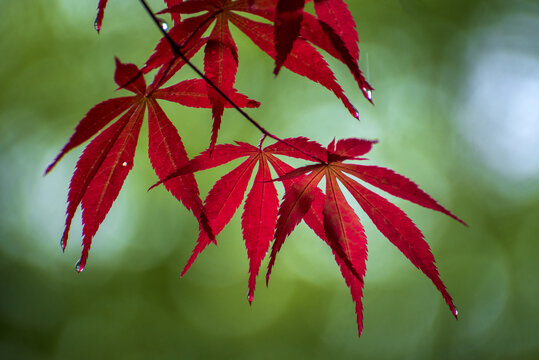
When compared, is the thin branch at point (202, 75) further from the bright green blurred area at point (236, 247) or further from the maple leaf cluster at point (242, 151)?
the bright green blurred area at point (236, 247)

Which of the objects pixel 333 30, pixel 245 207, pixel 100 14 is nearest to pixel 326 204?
pixel 245 207

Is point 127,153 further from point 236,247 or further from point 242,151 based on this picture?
point 236,247

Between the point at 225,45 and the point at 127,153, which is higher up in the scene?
the point at 225,45

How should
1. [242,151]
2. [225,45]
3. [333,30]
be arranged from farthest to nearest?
[242,151], [225,45], [333,30]

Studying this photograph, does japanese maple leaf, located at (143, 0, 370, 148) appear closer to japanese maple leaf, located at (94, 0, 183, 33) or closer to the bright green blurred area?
japanese maple leaf, located at (94, 0, 183, 33)

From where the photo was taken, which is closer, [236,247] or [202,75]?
[202,75]

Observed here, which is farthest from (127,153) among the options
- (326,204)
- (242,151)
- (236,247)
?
(236,247)

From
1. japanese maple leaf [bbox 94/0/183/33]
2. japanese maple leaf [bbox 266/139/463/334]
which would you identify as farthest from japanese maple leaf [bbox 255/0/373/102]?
japanese maple leaf [bbox 94/0/183/33]

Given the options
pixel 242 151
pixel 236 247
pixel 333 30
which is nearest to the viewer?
pixel 333 30
